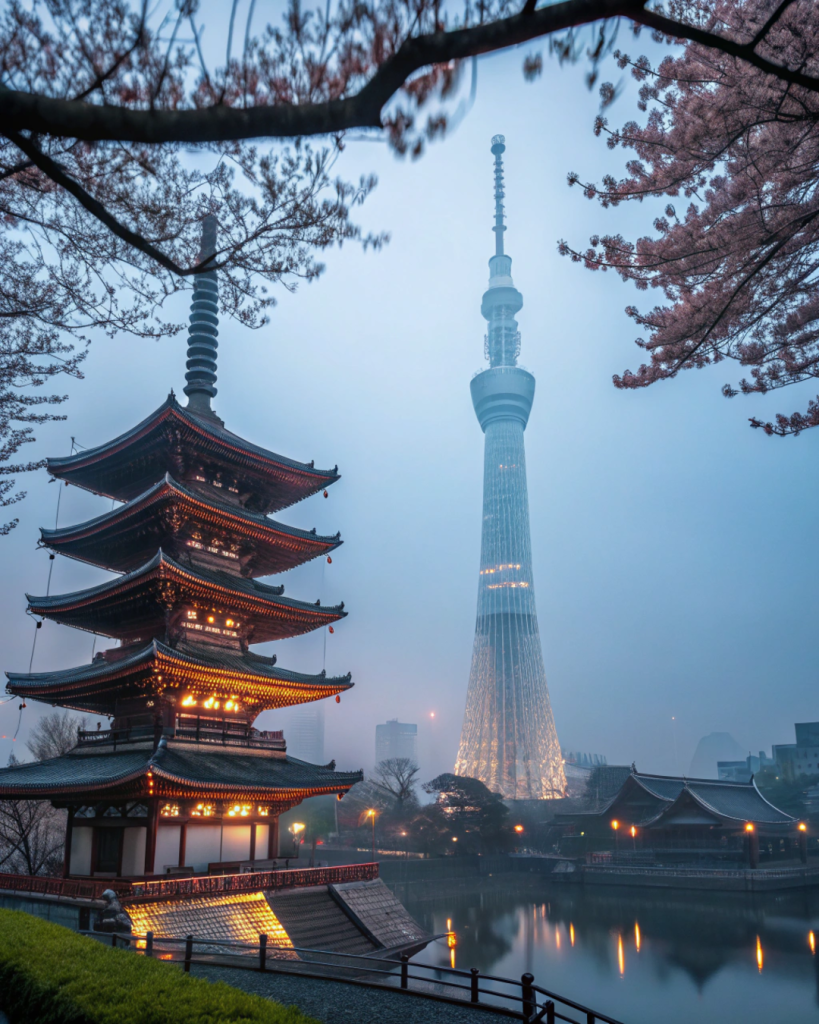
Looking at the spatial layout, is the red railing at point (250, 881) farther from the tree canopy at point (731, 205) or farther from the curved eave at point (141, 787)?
the tree canopy at point (731, 205)

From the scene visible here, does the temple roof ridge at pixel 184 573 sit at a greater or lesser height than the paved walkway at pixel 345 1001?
greater

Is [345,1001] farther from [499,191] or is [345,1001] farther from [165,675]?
[499,191]

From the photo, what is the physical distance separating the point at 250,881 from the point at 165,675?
5.92m

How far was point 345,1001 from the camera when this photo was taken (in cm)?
1235

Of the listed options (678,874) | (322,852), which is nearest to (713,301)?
(678,874)

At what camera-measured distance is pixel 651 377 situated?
11008mm

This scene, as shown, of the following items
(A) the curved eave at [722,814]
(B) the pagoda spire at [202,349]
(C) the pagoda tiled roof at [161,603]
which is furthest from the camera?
(A) the curved eave at [722,814]

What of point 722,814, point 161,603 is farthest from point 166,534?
point 722,814

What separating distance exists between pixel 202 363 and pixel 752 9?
2297 cm

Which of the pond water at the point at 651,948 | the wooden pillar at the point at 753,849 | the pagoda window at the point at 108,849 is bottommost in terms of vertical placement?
the pond water at the point at 651,948

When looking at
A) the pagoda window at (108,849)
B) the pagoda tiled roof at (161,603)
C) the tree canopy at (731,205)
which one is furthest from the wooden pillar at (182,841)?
the tree canopy at (731,205)

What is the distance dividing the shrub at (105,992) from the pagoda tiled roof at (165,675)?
1008 centimetres

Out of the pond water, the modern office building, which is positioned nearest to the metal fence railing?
the pond water

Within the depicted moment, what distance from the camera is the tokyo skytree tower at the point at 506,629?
81.7 metres
